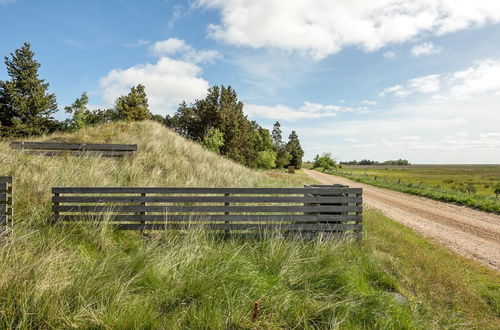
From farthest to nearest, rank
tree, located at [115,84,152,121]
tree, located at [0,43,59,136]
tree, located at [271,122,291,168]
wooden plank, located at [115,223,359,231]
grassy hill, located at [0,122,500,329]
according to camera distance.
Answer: tree, located at [271,122,291,168] < tree, located at [115,84,152,121] < tree, located at [0,43,59,136] < wooden plank, located at [115,223,359,231] < grassy hill, located at [0,122,500,329]

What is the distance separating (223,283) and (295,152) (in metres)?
85.1

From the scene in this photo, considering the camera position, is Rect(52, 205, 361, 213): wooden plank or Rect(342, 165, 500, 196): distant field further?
Rect(342, 165, 500, 196): distant field

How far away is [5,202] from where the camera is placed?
5449 mm

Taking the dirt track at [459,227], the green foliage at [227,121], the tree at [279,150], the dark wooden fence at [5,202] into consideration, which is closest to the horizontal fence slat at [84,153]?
the dark wooden fence at [5,202]

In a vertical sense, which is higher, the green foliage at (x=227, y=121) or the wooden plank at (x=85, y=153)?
the green foliage at (x=227, y=121)

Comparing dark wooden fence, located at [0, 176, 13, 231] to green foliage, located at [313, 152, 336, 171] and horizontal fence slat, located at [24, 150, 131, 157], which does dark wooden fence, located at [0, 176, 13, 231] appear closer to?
horizontal fence slat, located at [24, 150, 131, 157]

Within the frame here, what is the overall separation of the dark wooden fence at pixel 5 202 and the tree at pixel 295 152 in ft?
264

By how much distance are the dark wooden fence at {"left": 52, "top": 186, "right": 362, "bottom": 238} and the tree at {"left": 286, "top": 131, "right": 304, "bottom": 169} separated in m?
78.0

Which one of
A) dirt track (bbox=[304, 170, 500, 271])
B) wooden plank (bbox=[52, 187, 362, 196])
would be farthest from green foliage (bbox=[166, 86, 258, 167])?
wooden plank (bbox=[52, 187, 362, 196])

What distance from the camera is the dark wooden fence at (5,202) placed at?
17.7 feet

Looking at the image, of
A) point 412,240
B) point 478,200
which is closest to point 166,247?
point 412,240

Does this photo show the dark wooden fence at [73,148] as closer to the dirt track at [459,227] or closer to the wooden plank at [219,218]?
the wooden plank at [219,218]

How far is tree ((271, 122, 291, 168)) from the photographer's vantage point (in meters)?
77.8

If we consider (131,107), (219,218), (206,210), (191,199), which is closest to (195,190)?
(191,199)
